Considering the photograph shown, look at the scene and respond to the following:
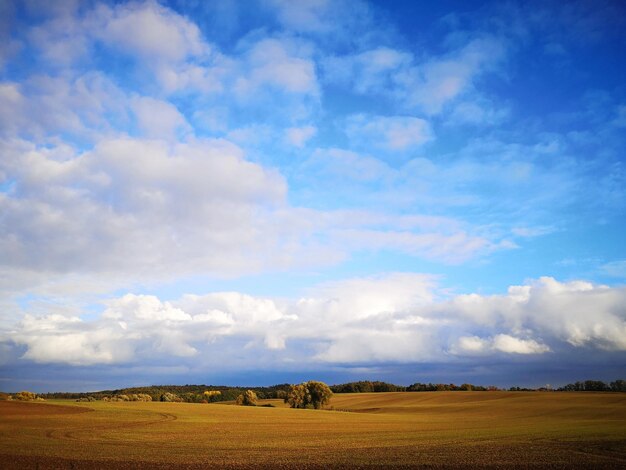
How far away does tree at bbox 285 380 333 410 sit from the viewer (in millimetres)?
98938

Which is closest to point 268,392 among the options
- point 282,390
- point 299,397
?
point 282,390

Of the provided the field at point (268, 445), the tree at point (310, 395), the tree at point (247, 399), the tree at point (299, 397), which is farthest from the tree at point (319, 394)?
the field at point (268, 445)

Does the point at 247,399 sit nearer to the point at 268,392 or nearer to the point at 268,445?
the point at 268,392

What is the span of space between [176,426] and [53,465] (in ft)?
84.9

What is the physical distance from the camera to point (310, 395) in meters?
99.5

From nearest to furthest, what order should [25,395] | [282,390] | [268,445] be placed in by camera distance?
[268,445]
[25,395]
[282,390]

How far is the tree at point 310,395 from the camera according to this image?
98938 millimetres

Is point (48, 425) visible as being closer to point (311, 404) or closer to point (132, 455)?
point (132, 455)

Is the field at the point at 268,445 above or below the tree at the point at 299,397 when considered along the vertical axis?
above

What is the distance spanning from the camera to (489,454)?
3080 centimetres

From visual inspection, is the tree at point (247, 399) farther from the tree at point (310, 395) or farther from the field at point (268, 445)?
the field at point (268, 445)

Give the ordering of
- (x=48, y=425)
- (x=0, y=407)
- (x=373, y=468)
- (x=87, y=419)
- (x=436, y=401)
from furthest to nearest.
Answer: (x=436, y=401), (x=0, y=407), (x=87, y=419), (x=48, y=425), (x=373, y=468)

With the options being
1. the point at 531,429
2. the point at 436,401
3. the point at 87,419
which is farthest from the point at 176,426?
the point at 436,401

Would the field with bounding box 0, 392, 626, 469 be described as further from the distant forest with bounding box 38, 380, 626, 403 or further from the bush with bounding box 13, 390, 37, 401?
the distant forest with bounding box 38, 380, 626, 403
